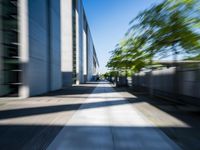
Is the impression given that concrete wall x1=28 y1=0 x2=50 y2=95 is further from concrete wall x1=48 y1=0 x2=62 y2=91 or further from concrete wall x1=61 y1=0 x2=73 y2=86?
concrete wall x1=61 y1=0 x2=73 y2=86

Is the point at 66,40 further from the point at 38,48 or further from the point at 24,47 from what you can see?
the point at 24,47

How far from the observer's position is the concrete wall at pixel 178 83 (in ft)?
39.3

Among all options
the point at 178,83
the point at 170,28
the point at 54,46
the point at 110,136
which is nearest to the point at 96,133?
the point at 110,136

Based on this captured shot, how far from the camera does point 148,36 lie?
46.6ft

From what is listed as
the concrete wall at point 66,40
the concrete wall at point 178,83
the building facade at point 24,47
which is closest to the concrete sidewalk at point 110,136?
the concrete wall at point 178,83

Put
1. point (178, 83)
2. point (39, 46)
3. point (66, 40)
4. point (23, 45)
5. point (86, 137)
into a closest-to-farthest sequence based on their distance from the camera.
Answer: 1. point (86, 137)
2. point (178, 83)
3. point (23, 45)
4. point (39, 46)
5. point (66, 40)

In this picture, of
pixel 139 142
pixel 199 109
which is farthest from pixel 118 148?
pixel 199 109

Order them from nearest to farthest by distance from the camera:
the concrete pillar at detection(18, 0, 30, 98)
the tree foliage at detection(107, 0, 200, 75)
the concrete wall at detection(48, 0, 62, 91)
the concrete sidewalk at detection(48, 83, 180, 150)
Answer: the concrete sidewalk at detection(48, 83, 180, 150), the tree foliage at detection(107, 0, 200, 75), the concrete pillar at detection(18, 0, 30, 98), the concrete wall at detection(48, 0, 62, 91)

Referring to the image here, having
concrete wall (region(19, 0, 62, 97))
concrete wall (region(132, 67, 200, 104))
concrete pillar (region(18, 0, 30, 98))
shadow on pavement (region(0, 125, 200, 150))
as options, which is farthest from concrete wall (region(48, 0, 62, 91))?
shadow on pavement (region(0, 125, 200, 150))

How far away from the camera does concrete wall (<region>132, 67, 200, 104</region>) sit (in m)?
12.0

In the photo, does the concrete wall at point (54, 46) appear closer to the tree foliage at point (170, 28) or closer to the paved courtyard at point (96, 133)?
the tree foliage at point (170, 28)

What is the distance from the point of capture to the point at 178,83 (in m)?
14.6

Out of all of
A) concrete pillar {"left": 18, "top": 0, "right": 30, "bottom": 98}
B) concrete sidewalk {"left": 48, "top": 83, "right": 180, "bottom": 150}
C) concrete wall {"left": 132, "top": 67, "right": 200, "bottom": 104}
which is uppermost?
concrete pillar {"left": 18, "top": 0, "right": 30, "bottom": 98}

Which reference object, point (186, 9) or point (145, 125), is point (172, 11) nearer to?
point (186, 9)
